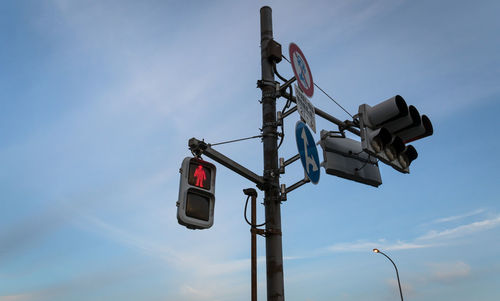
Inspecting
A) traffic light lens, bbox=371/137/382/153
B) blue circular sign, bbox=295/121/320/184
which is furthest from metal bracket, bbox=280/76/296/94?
traffic light lens, bbox=371/137/382/153

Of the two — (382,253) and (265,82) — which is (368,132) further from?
(382,253)

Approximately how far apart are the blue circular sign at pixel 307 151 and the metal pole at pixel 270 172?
41 cm

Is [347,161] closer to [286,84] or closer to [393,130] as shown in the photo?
[393,130]

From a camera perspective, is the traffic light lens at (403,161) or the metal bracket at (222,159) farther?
the traffic light lens at (403,161)

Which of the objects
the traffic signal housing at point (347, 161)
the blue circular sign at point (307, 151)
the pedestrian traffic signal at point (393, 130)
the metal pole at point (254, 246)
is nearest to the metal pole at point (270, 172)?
the metal pole at point (254, 246)

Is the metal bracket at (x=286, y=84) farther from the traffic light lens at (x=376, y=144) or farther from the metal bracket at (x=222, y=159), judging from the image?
the traffic light lens at (x=376, y=144)

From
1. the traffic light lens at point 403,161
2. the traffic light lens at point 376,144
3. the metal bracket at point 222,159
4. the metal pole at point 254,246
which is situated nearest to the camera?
the metal pole at point 254,246

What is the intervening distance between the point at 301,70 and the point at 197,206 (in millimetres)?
3190

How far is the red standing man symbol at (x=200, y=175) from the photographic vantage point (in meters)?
4.72

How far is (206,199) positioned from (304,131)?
214 centimetres

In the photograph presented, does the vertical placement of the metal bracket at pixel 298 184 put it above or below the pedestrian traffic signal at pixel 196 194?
above

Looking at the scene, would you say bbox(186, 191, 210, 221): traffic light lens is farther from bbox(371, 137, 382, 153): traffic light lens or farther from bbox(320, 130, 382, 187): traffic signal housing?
bbox(371, 137, 382, 153): traffic light lens

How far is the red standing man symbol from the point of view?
4.72 m

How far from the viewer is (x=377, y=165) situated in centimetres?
703
